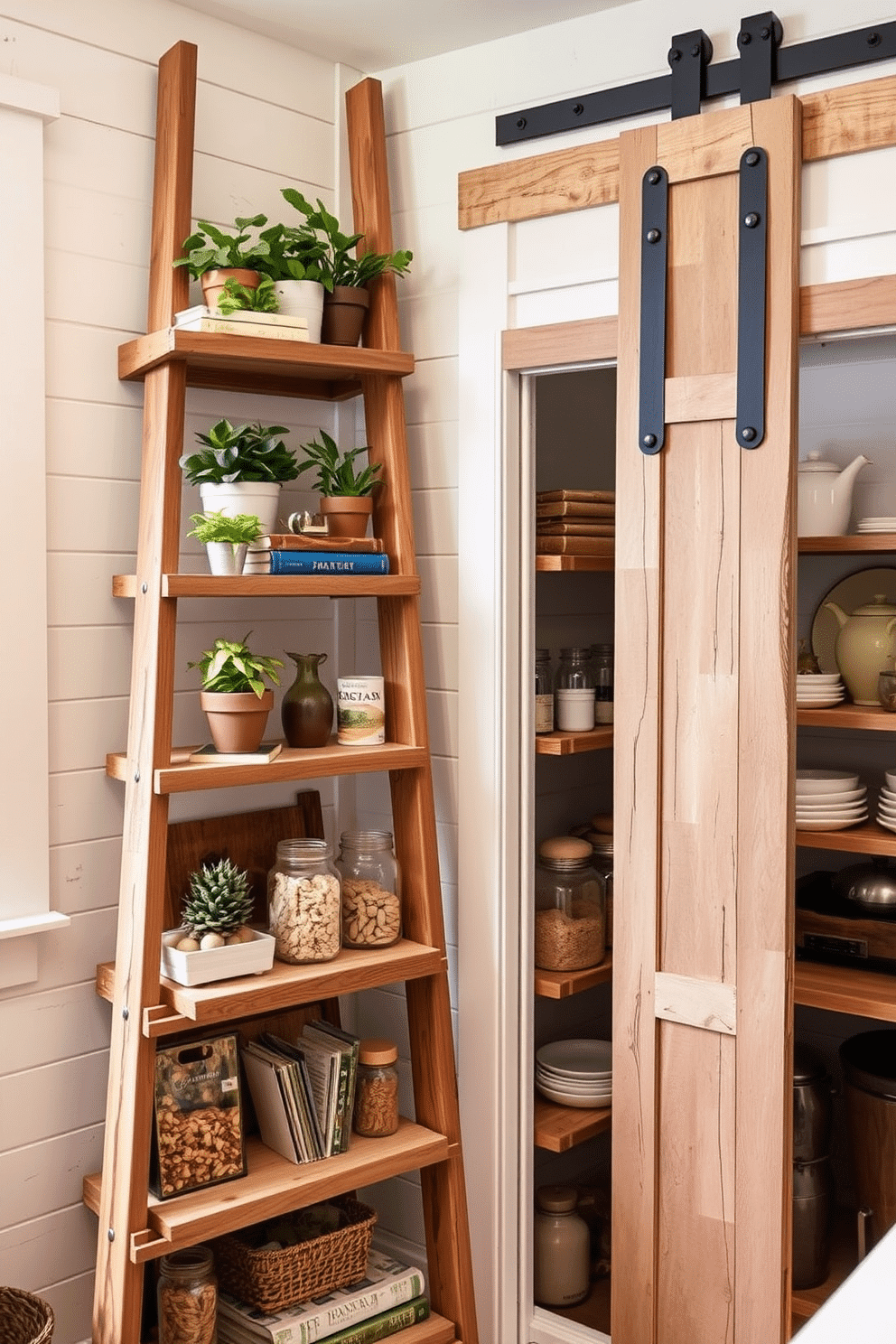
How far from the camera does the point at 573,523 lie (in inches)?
102

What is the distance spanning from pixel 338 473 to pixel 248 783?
0.61 meters

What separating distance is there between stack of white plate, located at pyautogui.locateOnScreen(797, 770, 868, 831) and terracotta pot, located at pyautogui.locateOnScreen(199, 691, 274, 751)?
3.41 feet

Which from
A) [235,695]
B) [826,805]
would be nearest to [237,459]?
[235,695]

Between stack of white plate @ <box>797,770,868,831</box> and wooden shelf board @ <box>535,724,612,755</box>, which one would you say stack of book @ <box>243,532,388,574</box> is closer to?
wooden shelf board @ <box>535,724,612,755</box>

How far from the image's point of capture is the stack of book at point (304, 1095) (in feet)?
7.52

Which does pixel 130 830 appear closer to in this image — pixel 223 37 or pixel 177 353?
pixel 177 353

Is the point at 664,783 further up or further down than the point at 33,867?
further up

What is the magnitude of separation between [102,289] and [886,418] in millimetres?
1633

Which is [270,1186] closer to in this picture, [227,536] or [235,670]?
[235,670]

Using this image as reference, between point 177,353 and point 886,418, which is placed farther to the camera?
point 886,418

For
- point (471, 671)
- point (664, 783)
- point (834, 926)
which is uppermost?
point (471, 671)

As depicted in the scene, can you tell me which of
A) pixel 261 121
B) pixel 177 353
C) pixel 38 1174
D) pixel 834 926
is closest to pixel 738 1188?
pixel 834 926

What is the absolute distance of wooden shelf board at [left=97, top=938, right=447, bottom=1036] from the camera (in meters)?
2.07

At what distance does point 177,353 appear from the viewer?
2102 millimetres
